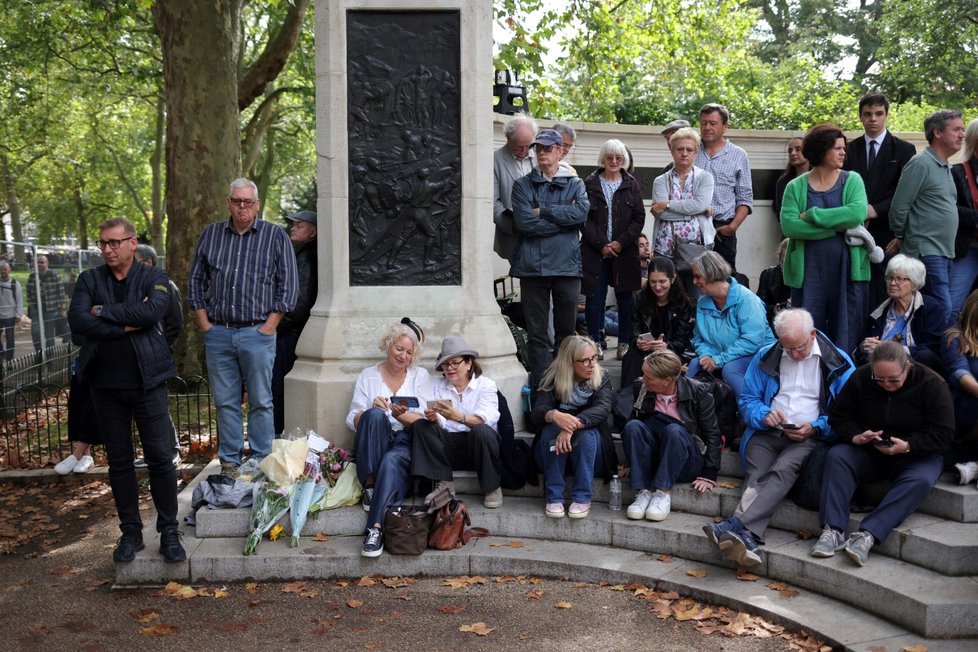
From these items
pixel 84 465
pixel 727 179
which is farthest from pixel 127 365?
pixel 727 179

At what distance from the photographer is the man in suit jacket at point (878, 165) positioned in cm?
806

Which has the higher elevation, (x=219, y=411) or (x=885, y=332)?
(x=885, y=332)

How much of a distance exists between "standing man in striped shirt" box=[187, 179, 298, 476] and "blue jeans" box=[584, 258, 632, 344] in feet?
9.29

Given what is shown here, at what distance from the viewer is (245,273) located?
7.28 metres

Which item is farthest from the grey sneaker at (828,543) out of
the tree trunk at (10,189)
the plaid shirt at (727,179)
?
the tree trunk at (10,189)

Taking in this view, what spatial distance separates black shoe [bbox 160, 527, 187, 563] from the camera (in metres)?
6.47

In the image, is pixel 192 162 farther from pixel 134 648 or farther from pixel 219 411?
pixel 134 648

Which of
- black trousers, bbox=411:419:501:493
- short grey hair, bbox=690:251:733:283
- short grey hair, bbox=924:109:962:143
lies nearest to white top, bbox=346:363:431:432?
black trousers, bbox=411:419:501:493

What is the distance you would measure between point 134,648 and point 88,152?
35.9 m

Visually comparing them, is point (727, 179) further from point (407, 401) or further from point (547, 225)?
point (407, 401)

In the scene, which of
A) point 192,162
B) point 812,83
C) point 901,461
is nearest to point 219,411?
point 901,461

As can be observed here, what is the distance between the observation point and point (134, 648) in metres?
5.56

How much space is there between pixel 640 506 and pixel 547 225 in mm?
2314

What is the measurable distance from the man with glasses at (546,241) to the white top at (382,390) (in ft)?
3.50
